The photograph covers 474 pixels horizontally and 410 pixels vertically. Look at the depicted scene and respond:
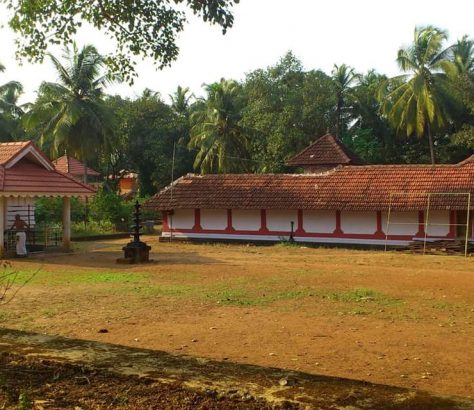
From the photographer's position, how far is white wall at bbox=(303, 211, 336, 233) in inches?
936

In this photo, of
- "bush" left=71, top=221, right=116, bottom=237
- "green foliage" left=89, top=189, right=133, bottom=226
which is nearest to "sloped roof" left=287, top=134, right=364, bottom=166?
"green foliage" left=89, top=189, right=133, bottom=226

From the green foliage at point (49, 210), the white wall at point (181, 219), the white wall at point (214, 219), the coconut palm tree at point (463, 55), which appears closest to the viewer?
the white wall at point (214, 219)

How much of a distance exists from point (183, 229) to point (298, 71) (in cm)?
1765

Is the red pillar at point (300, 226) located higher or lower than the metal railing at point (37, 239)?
higher

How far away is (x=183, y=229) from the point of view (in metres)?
26.4

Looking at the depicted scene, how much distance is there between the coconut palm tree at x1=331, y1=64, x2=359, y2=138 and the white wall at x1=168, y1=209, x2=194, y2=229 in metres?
16.1

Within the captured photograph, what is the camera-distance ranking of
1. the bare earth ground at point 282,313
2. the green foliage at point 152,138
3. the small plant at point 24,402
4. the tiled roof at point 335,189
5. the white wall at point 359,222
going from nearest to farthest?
the small plant at point 24,402, the bare earth ground at point 282,313, the tiled roof at point 335,189, the white wall at point 359,222, the green foliage at point 152,138

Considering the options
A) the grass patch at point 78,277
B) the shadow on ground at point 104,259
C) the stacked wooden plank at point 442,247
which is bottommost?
the grass patch at point 78,277

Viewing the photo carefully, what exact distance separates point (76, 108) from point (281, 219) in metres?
13.2

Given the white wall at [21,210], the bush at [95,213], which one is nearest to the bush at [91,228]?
the bush at [95,213]

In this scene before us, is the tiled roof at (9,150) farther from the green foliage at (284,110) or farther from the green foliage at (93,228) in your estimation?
the green foliage at (284,110)

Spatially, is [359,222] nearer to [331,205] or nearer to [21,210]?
[331,205]

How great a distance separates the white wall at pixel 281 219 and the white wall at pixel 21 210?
942 cm

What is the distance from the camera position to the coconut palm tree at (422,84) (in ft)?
108
